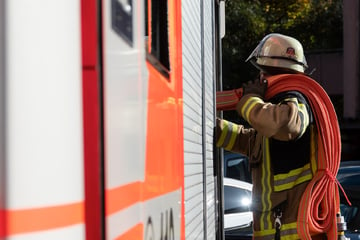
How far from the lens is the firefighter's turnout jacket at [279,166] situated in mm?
4215

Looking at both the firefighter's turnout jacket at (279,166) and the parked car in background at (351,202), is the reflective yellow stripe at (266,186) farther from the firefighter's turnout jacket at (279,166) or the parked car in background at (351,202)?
the parked car in background at (351,202)

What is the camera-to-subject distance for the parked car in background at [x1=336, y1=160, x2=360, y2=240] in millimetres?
6377

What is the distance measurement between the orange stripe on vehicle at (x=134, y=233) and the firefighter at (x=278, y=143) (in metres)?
2.28

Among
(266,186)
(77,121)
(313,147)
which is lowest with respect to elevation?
(266,186)

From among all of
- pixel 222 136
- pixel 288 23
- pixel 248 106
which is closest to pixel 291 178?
pixel 248 106

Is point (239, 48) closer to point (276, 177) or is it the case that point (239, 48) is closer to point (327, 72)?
point (327, 72)

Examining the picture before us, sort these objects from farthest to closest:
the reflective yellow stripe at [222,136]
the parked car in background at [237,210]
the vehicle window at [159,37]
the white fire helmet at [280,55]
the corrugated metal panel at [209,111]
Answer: the parked car in background at [237,210] → the reflective yellow stripe at [222,136] → the white fire helmet at [280,55] → the corrugated metal panel at [209,111] → the vehicle window at [159,37]

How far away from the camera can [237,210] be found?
817 cm

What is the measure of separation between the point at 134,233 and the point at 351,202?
5.17 metres

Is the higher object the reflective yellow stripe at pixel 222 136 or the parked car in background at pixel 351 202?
the reflective yellow stripe at pixel 222 136

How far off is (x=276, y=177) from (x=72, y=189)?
302cm

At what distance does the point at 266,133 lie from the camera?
163 inches

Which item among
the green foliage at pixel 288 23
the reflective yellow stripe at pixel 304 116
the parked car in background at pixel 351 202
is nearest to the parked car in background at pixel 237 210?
the parked car in background at pixel 351 202

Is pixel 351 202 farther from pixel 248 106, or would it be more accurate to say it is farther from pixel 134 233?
pixel 134 233
